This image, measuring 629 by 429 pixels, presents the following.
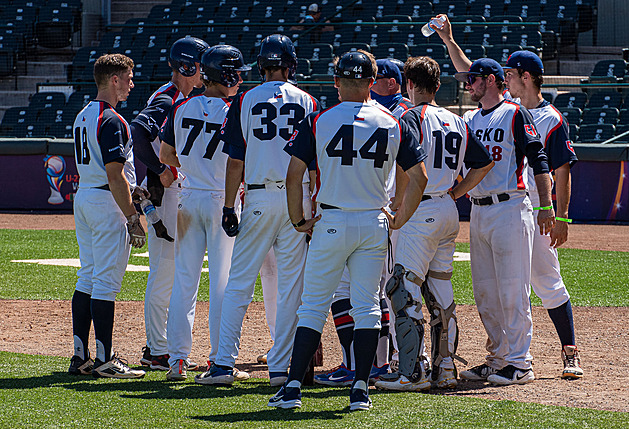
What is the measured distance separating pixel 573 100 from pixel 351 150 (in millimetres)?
12364

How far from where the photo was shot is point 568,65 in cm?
1939

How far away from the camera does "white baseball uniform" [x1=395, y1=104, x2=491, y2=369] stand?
4.91m

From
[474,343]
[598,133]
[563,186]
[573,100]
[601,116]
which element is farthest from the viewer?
[573,100]

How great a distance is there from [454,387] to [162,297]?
2012mm

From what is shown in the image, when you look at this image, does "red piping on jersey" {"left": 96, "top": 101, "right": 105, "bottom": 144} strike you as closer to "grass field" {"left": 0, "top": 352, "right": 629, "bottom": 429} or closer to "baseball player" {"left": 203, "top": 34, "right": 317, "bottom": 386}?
"baseball player" {"left": 203, "top": 34, "right": 317, "bottom": 386}

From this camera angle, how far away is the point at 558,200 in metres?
5.37

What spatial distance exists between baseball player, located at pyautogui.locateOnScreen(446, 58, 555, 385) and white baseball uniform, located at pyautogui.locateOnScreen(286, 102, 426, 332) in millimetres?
1043

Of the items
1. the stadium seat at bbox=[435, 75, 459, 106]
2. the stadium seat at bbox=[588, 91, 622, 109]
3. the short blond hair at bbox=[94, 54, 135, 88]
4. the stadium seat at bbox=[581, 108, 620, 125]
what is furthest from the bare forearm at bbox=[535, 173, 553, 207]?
the stadium seat at bbox=[588, 91, 622, 109]

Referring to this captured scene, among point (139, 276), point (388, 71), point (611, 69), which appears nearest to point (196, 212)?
point (388, 71)

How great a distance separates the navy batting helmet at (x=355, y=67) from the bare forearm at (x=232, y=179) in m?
0.87

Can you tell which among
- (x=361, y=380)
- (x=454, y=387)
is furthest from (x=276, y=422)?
(x=454, y=387)

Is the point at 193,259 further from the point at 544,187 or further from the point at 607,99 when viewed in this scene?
the point at 607,99

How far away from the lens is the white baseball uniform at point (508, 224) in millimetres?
5156

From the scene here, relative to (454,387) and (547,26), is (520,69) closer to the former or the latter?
(454,387)
